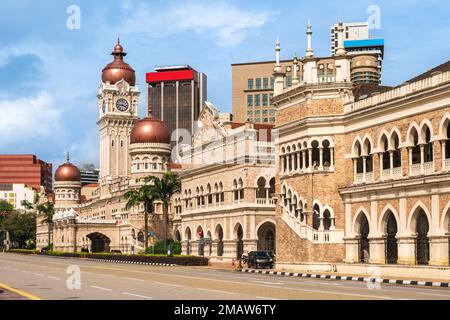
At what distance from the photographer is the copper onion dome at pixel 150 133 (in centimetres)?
10481

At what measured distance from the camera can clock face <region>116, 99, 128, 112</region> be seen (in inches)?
5094

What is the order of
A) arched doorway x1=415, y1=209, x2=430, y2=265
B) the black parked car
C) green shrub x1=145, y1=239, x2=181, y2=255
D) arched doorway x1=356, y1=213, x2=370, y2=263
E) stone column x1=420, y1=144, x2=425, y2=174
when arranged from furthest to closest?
green shrub x1=145, y1=239, x2=181, y2=255 < the black parked car < arched doorway x1=356, y1=213, x2=370, y2=263 < arched doorway x1=415, y1=209, x2=430, y2=265 < stone column x1=420, y1=144, x2=425, y2=174

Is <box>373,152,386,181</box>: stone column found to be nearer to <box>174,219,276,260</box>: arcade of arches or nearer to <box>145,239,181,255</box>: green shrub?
<box>174,219,276,260</box>: arcade of arches

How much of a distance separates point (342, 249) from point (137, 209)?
57.2 m

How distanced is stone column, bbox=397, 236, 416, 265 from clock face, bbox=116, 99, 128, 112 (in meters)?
91.4

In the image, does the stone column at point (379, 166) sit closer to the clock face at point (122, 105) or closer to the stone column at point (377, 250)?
the stone column at point (377, 250)

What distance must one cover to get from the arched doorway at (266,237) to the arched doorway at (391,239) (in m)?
24.3

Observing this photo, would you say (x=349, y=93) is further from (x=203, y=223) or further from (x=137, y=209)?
(x=137, y=209)

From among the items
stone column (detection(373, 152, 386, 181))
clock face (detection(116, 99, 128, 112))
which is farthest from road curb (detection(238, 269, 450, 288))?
clock face (detection(116, 99, 128, 112))

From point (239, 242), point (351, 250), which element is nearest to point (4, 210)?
point (239, 242)

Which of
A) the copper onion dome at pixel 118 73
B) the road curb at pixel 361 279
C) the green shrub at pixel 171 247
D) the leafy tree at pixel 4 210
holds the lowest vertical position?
the road curb at pixel 361 279

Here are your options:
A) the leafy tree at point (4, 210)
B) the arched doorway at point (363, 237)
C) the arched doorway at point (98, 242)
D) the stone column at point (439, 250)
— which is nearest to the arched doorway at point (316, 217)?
the arched doorway at point (363, 237)

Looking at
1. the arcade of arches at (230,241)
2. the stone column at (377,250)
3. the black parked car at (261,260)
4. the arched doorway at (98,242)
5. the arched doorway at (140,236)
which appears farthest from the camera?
the arched doorway at (98,242)
